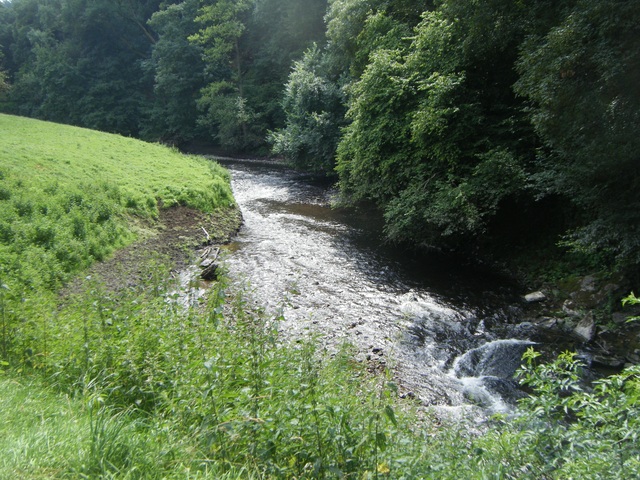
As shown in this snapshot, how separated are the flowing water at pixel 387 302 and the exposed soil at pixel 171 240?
32.7 inches

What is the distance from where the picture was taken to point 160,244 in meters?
13.2

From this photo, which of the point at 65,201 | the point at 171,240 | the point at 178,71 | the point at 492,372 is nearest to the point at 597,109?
the point at 492,372

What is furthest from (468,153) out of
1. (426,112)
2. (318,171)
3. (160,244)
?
(318,171)

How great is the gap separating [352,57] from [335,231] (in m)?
10.3

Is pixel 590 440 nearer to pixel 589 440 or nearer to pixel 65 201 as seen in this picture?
pixel 589 440

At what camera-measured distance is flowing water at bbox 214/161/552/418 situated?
747 centimetres

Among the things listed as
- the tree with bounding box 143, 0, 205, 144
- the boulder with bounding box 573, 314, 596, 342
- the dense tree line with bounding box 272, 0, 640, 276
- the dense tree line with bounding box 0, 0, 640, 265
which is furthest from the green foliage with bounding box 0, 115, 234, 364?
the tree with bounding box 143, 0, 205, 144

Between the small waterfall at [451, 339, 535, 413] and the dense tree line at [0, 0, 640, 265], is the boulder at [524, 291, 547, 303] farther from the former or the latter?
the small waterfall at [451, 339, 535, 413]

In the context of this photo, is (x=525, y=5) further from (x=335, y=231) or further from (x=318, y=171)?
(x=318, y=171)

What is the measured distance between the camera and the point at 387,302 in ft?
34.3

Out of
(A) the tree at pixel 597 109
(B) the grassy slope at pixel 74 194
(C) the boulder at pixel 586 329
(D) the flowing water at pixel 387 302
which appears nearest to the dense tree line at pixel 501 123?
(A) the tree at pixel 597 109

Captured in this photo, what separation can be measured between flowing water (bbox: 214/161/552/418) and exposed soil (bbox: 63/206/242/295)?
83 centimetres

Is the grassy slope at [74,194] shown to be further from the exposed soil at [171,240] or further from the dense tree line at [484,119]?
the dense tree line at [484,119]

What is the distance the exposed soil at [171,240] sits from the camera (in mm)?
10453
